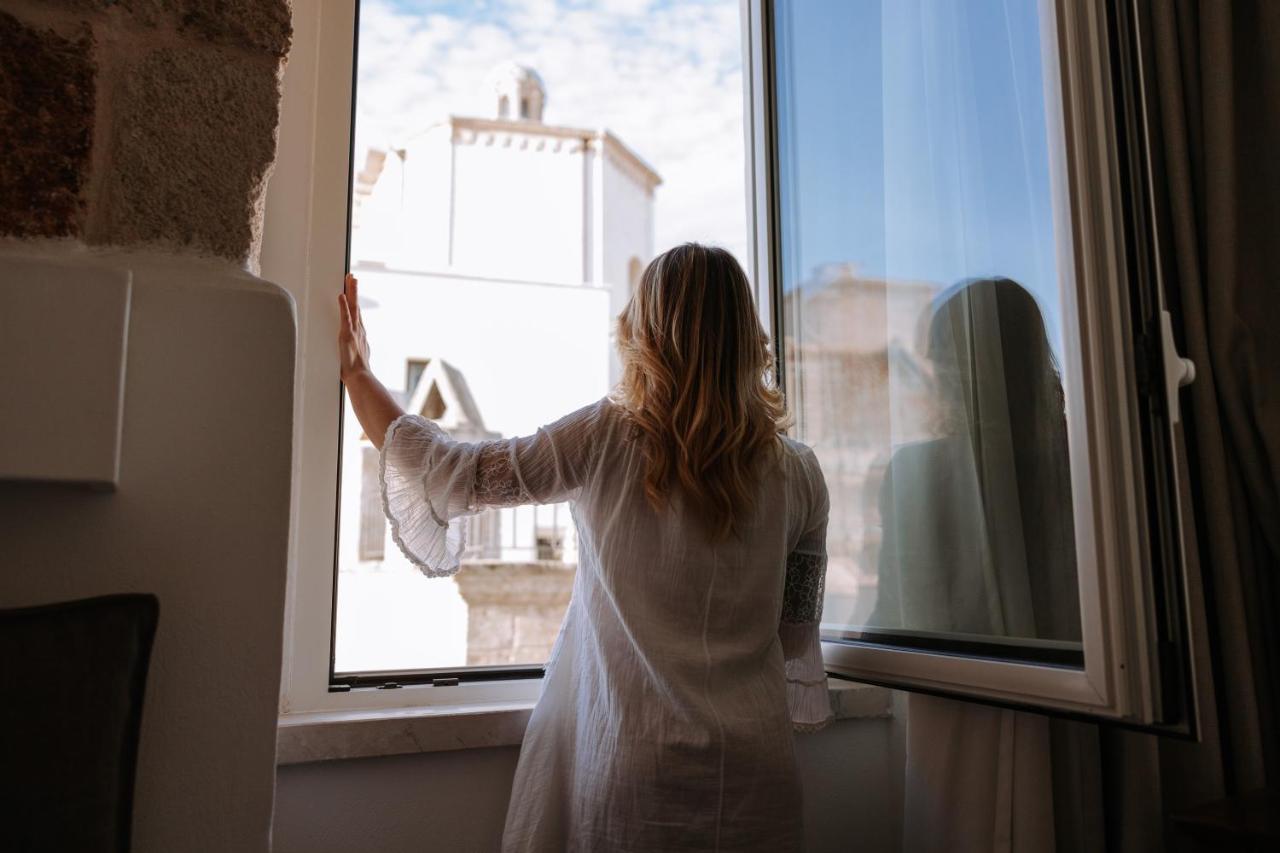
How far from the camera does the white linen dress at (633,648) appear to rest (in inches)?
48.5

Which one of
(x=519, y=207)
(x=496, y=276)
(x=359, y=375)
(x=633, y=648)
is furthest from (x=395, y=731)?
(x=519, y=207)

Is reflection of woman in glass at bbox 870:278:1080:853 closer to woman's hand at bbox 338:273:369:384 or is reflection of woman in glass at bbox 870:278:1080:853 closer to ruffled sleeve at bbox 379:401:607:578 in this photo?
ruffled sleeve at bbox 379:401:607:578

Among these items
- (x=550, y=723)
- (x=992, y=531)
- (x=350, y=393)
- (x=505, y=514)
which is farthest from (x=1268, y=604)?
(x=505, y=514)

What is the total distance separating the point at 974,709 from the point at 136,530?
120 cm

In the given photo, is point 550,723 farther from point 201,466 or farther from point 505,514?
point 505,514

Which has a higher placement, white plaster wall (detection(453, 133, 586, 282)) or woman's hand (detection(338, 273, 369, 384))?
white plaster wall (detection(453, 133, 586, 282))

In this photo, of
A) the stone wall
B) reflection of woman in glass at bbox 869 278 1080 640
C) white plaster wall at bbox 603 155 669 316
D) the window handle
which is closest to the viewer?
the window handle

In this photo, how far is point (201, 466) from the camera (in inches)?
34.2

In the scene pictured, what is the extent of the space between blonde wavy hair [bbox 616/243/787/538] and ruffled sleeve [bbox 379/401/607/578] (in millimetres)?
95

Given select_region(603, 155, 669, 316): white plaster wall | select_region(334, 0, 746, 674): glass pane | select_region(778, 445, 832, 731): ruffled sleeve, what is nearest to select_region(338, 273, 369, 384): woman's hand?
select_region(778, 445, 832, 731): ruffled sleeve

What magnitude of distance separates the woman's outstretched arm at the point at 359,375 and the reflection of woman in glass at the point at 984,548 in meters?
0.85

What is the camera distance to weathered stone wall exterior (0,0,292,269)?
2.80ft

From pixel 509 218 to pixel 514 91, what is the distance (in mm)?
3649

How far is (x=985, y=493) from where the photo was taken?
1469 mm
